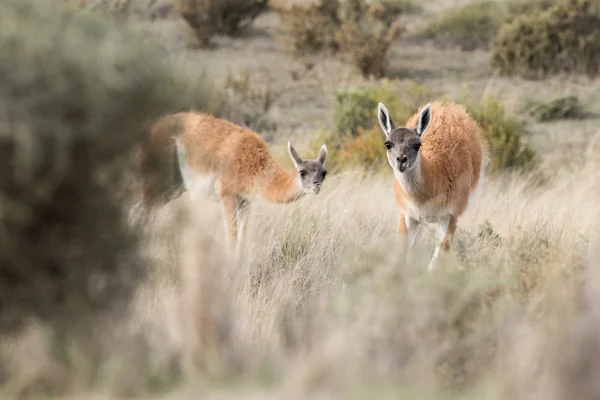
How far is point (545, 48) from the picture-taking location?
78.6 ft

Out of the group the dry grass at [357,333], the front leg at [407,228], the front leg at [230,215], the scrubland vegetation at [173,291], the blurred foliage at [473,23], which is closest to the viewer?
the scrubland vegetation at [173,291]

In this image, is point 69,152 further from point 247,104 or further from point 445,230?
point 247,104

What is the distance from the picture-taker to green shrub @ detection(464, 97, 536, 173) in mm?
14711

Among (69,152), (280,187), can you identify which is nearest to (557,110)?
(280,187)

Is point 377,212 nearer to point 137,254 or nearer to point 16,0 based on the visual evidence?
point 137,254

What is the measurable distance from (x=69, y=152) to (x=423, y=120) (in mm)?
4625

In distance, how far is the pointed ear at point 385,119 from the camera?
8.05m

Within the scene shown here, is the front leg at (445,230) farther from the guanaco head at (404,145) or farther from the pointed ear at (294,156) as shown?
the pointed ear at (294,156)

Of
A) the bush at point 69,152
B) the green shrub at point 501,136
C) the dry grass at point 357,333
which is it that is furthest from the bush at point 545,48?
the bush at point 69,152

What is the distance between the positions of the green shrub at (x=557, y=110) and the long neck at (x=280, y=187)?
1117cm

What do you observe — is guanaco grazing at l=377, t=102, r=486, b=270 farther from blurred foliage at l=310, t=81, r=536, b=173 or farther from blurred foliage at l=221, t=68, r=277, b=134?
blurred foliage at l=221, t=68, r=277, b=134

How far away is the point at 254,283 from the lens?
278 inches

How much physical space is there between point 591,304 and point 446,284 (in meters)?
0.83

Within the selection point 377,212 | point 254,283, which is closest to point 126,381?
point 254,283
